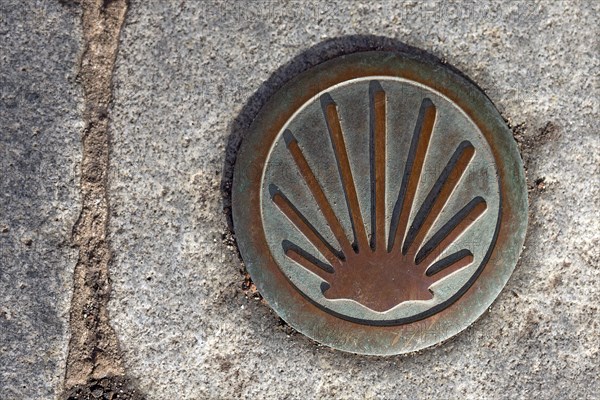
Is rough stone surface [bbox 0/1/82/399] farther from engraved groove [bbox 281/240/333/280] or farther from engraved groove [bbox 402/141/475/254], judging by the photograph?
engraved groove [bbox 402/141/475/254]

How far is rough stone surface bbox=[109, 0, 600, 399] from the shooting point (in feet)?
4.91

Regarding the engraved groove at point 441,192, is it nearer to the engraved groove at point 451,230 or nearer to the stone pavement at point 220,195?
the engraved groove at point 451,230

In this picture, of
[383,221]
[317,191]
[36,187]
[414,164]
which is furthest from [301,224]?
[36,187]

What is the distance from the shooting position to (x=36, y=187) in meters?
1.51

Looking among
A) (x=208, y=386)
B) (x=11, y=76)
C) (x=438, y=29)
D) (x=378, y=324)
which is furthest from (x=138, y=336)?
(x=438, y=29)

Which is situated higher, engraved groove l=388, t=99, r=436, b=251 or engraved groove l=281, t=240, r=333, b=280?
engraved groove l=388, t=99, r=436, b=251

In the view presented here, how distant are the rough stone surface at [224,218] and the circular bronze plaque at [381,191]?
0.09 meters

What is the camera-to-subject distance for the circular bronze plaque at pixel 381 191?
4.76 feet

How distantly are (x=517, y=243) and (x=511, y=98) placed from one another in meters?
0.42

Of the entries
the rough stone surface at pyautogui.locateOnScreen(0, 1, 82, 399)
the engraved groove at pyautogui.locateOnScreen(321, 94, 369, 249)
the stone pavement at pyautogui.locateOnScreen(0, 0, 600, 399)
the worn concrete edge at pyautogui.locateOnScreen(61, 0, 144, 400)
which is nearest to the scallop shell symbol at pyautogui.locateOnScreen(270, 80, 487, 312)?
the engraved groove at pyautogui.locateOnScreen(321, 94, 369, 249)

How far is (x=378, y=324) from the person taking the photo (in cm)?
148

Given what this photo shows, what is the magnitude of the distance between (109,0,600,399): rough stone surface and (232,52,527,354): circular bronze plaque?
0.09 metres

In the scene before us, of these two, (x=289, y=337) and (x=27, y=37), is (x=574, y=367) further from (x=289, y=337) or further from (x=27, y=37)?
(x=27, y=37)

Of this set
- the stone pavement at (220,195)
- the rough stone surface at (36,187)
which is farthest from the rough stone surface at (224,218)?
the rough stone surface at (36,187)
